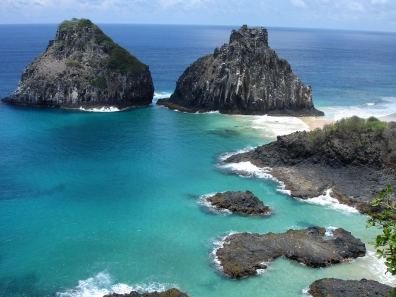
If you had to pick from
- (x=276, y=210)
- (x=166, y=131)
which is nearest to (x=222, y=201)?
(x=276, y=210)

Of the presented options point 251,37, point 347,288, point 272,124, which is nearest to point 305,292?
point 347,288

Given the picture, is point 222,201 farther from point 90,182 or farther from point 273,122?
point 273,122

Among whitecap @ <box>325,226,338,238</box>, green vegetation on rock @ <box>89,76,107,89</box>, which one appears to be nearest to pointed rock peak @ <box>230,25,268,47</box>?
green vegetation on rock @ <box>89,76,107,89</box>

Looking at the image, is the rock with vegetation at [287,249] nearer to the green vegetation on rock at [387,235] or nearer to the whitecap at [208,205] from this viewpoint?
the whitecap at [208,205]

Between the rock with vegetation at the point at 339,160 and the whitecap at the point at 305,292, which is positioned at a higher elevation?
the rock with vegetation at the point at 339,160

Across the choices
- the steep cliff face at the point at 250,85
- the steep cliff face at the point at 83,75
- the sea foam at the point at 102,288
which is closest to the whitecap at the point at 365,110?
the steep cliff face at the point at 250,85

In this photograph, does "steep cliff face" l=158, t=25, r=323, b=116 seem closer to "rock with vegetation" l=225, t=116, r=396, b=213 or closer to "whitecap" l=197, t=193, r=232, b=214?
"rock with vegetation" l=225, t=116, r=396, b=213
